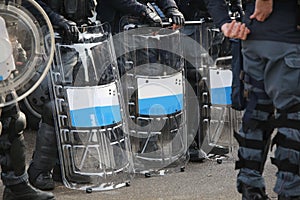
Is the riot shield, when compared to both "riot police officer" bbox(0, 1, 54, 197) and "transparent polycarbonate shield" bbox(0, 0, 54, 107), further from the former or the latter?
"transparent polycarbonate shield" bbox(0, 0, 54, 107)

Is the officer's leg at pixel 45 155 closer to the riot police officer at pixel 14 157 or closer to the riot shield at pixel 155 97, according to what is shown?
the riot police officer at pixel 14 157

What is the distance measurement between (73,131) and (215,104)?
1.17 meters

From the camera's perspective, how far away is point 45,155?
4.86m

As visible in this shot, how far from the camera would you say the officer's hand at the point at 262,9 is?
3.53 m

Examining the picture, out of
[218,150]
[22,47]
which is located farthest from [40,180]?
[218,150]

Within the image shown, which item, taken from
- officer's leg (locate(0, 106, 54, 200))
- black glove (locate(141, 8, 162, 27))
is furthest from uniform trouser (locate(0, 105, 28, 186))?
black glove (locate(141, 8, 162, 27))

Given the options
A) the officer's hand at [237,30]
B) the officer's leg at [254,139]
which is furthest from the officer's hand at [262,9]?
the officer's leg at [254,139]

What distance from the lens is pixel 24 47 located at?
3805mm

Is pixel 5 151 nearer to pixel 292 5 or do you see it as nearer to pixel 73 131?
pixel 73 131

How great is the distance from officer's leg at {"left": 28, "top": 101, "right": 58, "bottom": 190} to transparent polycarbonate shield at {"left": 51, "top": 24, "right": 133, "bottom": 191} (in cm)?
7

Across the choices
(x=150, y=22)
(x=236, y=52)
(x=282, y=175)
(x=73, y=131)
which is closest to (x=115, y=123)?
(x=73, y=131)

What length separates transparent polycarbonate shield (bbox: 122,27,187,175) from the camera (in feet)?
16.8

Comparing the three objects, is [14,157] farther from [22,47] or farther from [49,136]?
[22,47]

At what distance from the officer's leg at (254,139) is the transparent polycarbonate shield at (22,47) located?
1.10m
